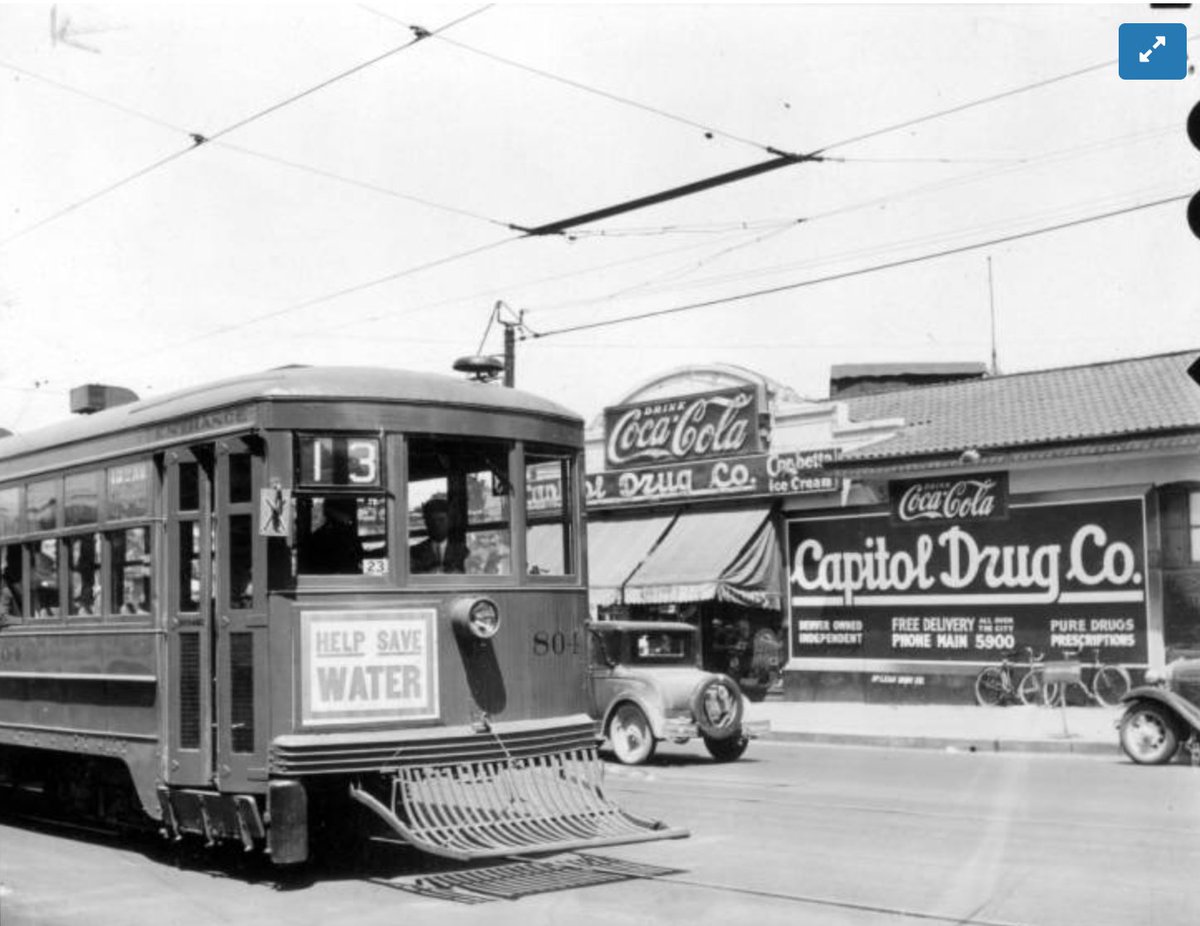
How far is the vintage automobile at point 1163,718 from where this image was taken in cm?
1565

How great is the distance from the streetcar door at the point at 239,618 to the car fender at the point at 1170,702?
10428 mm

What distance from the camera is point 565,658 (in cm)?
935

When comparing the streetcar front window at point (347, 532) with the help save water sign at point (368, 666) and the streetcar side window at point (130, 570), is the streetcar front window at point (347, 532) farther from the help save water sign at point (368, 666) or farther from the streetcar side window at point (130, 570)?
the streetcar side window at point (130, 570)

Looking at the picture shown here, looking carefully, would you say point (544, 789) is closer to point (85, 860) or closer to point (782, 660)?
point (85, 860)

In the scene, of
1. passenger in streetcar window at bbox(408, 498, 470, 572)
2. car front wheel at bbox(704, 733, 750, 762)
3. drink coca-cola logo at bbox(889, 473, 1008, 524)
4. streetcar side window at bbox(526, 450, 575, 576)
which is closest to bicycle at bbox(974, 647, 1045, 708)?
drink coca-cola logo at bbox(889, 473, 1008, 524)

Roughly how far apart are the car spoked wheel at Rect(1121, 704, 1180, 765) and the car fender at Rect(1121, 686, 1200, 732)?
0.08 metres

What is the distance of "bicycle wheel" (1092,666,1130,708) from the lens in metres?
21.4

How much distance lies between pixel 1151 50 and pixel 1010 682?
16.1 metres

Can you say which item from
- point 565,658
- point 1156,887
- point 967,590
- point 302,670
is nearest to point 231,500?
point 302,670

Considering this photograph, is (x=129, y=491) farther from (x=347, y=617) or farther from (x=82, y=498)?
(x=347, y=617)

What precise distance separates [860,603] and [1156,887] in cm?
1701

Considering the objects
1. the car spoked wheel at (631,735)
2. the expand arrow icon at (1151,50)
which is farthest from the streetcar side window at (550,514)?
the car spoked wheel at (631,735)

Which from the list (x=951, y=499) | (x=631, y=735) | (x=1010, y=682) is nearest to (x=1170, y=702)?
(x=631, y=735)

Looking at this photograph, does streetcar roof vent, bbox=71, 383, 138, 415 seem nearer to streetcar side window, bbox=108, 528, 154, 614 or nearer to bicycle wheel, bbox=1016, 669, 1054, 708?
streetcar side window, bbox=108, 528, 154, 614
